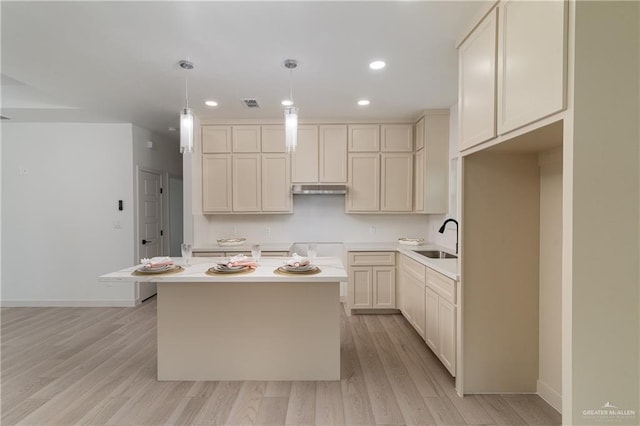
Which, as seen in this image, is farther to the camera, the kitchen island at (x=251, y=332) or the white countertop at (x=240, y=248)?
the white countertop at (x=240, y=248)

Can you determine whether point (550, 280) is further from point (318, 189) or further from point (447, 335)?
point (318, 189)

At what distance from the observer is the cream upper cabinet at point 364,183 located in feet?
13.5

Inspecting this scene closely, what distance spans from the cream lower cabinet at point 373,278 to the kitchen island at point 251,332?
4.89 ft

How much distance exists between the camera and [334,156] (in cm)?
413

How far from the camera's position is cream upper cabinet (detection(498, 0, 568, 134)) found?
1.27 meters

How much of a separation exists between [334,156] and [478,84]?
2.35m

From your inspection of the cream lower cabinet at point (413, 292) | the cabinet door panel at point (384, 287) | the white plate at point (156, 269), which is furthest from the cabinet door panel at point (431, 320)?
the white plate at point (156, 269)

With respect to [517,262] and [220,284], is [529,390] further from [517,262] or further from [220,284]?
[220,284]

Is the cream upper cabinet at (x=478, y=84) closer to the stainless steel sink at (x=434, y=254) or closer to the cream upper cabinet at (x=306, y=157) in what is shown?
the stainless steel sink at (x=434, y=254)

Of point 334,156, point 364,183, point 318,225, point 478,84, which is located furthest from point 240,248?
point 478,84

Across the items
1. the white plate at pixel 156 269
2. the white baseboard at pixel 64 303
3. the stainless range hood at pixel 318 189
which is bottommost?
the white baseboard at pixel 64 303

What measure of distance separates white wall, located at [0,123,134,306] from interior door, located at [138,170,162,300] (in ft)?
0.67

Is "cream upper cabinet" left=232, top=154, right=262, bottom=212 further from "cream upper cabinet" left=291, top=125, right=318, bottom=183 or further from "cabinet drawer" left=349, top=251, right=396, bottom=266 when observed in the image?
A: "cabinet drawer" left=349, top=251, right=396, bottom=266

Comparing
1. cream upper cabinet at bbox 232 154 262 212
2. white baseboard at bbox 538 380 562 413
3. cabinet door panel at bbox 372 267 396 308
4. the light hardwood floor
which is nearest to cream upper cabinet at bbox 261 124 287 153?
cream upper cabinet at bbox 232 154 262 212
